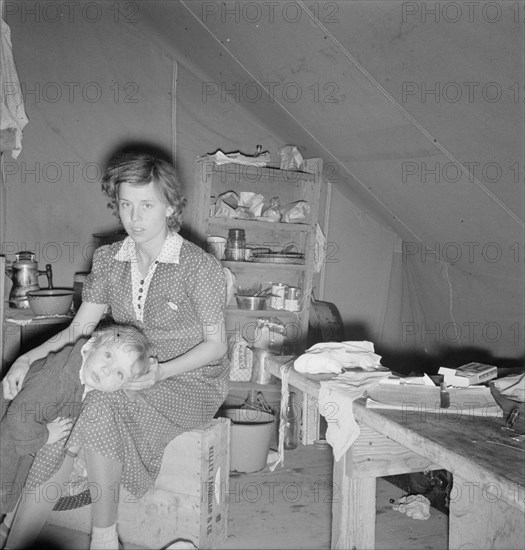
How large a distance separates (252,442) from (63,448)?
109 centimetres

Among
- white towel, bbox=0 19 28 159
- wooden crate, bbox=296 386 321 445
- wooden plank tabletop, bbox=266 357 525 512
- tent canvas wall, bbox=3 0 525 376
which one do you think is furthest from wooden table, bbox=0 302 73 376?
wooden plank tabletop, bbox=266 357 525 512

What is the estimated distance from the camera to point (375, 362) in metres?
1.66

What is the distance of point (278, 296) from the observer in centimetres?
329

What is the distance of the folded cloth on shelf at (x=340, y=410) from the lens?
133 centimetres

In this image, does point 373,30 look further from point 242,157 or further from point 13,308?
point 13,308

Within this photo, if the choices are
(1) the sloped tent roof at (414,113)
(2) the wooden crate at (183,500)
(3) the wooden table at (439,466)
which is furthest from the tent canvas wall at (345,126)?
(2) the wooden crate at (183,500)

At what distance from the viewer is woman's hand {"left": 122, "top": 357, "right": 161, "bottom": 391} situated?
1.49 m

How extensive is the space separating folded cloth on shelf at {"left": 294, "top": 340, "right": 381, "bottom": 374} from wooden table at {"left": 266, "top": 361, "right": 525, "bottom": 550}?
0.04 m

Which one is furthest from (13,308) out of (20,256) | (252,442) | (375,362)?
(375,362)

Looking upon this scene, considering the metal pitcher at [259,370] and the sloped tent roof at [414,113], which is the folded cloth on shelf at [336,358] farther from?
the metal pitcher at [259,370]

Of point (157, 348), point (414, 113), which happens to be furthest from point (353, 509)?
point (414, 113)

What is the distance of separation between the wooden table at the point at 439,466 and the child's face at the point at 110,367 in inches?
18.3

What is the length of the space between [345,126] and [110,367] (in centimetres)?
169

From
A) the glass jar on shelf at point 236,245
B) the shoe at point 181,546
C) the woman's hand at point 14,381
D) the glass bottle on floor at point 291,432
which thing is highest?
the glass jar on shelf at point 236,245
